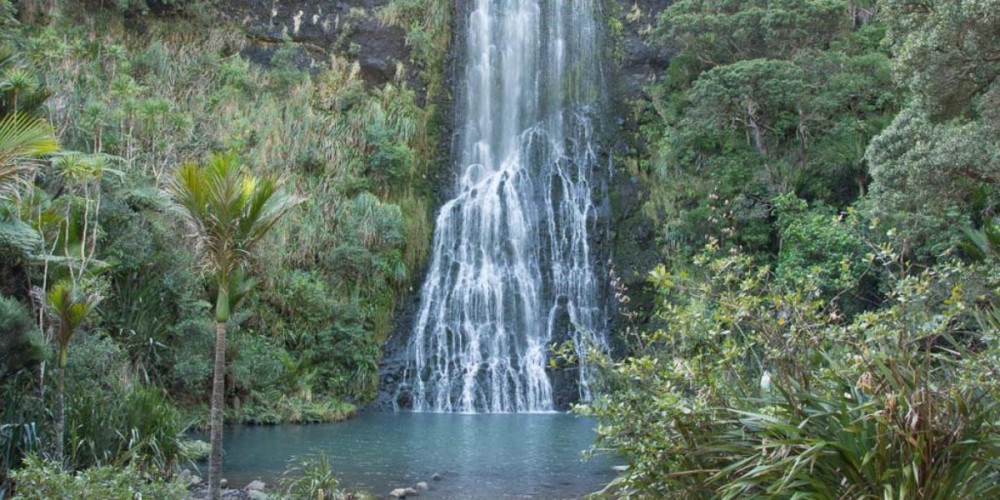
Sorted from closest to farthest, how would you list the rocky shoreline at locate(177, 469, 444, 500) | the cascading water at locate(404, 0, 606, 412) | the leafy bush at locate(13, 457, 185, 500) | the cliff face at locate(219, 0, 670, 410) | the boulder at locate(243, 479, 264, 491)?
1. the leafy bush at locate(13, 457, 185, 500)
2. the rocky shoreline at locate(177, 469, 444, 500)
3. the boulder at locate(243, 479, 264, 491)
4. the cascading water at locate(404, 0, 606, 412)
5. the cliff face at locate(219, 0, 670, 410)

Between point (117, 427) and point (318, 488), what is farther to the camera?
point (318, 488)

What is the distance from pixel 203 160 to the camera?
23781 millimetres

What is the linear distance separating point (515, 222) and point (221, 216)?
21.2 meters

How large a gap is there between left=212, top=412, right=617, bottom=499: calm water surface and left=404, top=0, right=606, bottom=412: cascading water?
3.49 m

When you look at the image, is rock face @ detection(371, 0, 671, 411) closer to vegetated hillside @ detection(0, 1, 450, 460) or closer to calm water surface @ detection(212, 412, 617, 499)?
vegetated hillside @ detection(0, 1, 450, 460)

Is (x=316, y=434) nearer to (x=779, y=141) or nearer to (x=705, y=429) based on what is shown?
(x=705, y=429)

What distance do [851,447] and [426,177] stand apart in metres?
26.2

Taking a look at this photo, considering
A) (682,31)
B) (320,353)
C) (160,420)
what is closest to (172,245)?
(320,353)

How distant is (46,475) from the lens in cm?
648

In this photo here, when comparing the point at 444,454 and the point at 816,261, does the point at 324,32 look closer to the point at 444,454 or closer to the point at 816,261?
the point at 816,261

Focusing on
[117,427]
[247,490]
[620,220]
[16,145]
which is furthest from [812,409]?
[620,220]

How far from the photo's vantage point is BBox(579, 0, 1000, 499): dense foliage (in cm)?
482

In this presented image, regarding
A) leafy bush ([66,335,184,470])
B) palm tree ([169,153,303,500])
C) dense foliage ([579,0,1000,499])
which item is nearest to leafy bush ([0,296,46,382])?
leafy bush ([66,335,184,470])

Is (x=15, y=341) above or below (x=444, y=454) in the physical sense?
above
